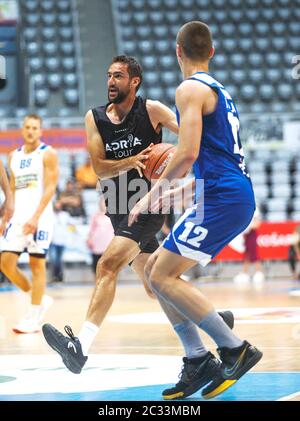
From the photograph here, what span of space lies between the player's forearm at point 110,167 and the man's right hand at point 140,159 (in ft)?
0.16

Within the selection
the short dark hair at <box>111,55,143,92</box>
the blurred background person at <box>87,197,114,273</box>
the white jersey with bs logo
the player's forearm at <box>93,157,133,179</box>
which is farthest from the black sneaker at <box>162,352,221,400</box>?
the blurred background person at <box>87,197,114,273</box>

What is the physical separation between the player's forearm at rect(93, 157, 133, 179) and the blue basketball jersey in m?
1.19

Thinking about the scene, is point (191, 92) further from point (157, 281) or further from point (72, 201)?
point (72, 201)

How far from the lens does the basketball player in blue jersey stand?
14.1 ft

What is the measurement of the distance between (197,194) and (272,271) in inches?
502

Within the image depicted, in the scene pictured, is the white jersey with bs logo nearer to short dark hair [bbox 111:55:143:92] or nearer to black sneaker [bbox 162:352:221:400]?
short dark hair [bbox 111:55:143:92]

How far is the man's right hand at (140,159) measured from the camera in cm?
549

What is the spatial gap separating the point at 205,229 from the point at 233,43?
18.8 metres

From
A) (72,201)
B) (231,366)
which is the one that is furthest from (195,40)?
(72,201)

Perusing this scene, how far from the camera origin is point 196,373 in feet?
14.4
